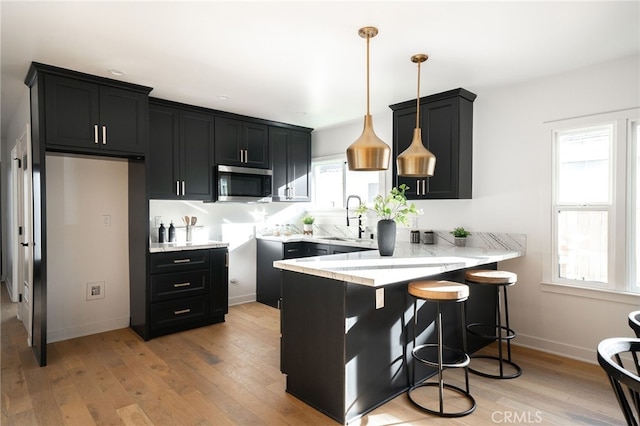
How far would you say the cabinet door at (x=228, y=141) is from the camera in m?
4.55

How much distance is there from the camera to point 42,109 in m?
3.07

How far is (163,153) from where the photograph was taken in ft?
13.4

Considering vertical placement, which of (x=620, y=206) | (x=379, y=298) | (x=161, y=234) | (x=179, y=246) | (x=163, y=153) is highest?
(x=163, y=153)

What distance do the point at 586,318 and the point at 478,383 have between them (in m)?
1.20

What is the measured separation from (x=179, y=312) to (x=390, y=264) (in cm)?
246

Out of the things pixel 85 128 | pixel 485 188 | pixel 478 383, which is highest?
pixel 85 128

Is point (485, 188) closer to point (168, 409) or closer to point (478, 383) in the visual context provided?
point (478, 383)

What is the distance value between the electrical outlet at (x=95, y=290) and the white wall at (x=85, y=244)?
0.10ft

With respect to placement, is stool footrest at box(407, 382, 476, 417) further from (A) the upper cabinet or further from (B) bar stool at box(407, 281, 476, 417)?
(A) the upper cabinet

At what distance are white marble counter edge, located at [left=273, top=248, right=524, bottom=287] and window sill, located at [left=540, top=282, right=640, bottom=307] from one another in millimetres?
586

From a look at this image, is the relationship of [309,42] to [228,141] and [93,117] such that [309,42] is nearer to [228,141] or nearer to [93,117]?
[93,117]

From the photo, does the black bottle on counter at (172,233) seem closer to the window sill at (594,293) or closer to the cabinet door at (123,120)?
the cabinet door at (123,120)

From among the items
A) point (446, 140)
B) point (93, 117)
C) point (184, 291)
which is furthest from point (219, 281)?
point (446, 140)

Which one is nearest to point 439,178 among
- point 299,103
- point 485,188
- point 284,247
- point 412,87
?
point 485,188
